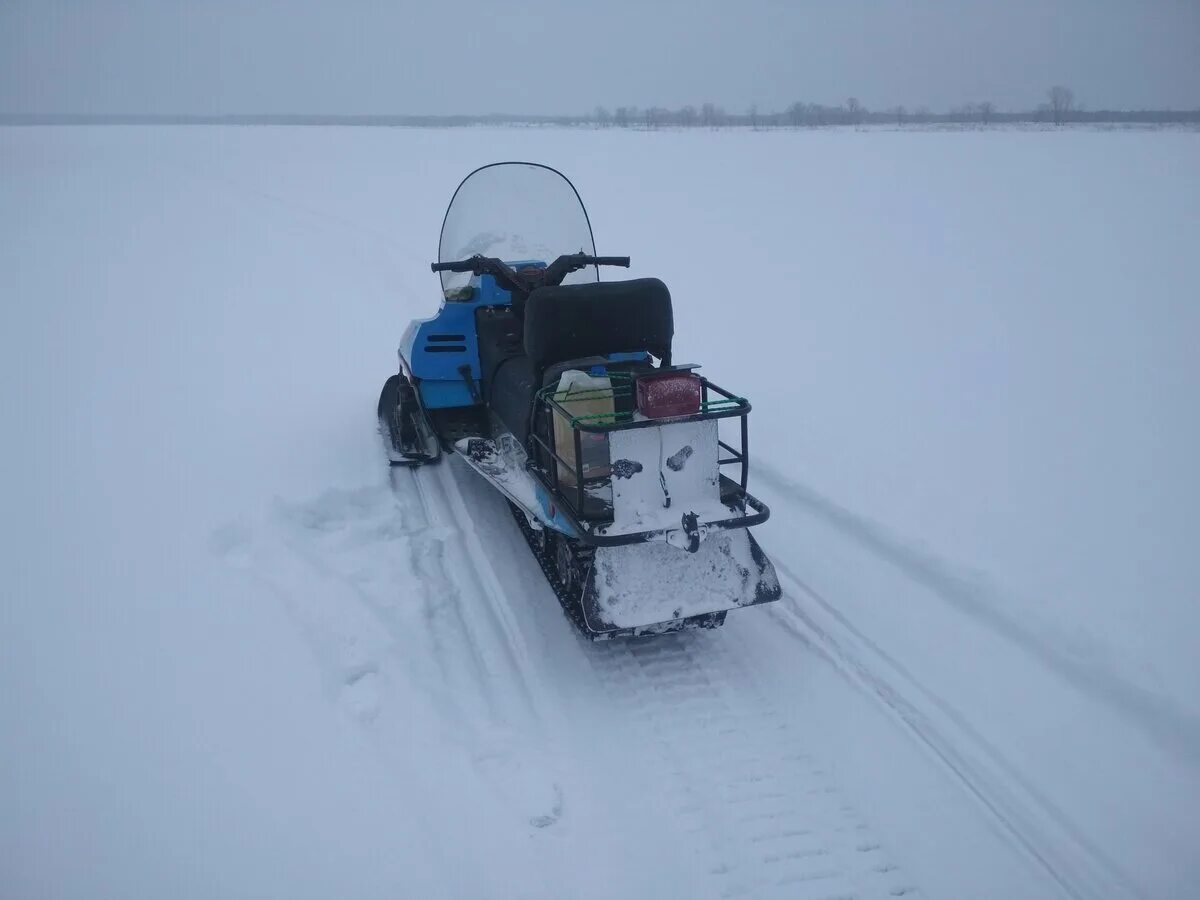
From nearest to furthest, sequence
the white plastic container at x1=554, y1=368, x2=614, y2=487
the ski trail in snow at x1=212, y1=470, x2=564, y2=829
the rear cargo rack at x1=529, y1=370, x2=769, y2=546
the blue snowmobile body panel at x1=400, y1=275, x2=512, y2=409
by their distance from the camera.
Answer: the ski trail in snow at x1=212, y1=470, x2=564, y2=829 → the rear cargo rack at x1=529, y1=370, x2=769, y2=546 → the white plastic container at x1=554, y1=368, x2=614, y2=487 → the blue snowmobile body panel at x1=400, y1=275, x2=512, y2=409

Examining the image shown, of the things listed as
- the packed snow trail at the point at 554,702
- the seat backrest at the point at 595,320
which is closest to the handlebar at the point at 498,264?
the seat backrest at the point at 595,320

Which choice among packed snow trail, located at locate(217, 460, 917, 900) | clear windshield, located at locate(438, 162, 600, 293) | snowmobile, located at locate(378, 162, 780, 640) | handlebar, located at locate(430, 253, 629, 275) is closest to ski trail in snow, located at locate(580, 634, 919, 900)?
packed snow trail, located at locate(217, 460, 917, 900)

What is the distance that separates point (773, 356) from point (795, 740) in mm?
5054

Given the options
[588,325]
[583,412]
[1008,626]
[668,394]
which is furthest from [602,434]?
[1008,626]

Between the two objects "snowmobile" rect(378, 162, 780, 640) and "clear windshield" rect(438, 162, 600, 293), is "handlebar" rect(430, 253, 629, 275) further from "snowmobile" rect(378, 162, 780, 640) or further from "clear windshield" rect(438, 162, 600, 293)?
"clear windshield" rect(438, 162, 600, 293)

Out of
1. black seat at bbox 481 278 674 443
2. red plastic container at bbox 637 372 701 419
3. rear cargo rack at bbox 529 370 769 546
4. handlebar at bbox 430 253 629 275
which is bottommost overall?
rear cargo rack at bbox 529 370 769 546

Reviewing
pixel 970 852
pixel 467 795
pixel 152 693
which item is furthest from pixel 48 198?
pixel 970 852

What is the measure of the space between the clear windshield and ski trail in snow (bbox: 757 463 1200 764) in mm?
2258

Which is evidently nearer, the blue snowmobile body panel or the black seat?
the black seat

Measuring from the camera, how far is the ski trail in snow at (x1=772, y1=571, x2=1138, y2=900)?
285cm

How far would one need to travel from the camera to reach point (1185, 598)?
13.5ft

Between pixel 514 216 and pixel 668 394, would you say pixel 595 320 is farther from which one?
pixel 514 216

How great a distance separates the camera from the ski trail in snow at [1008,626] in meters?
3.38

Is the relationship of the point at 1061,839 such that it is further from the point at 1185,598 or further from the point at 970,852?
the point at 1185,598
